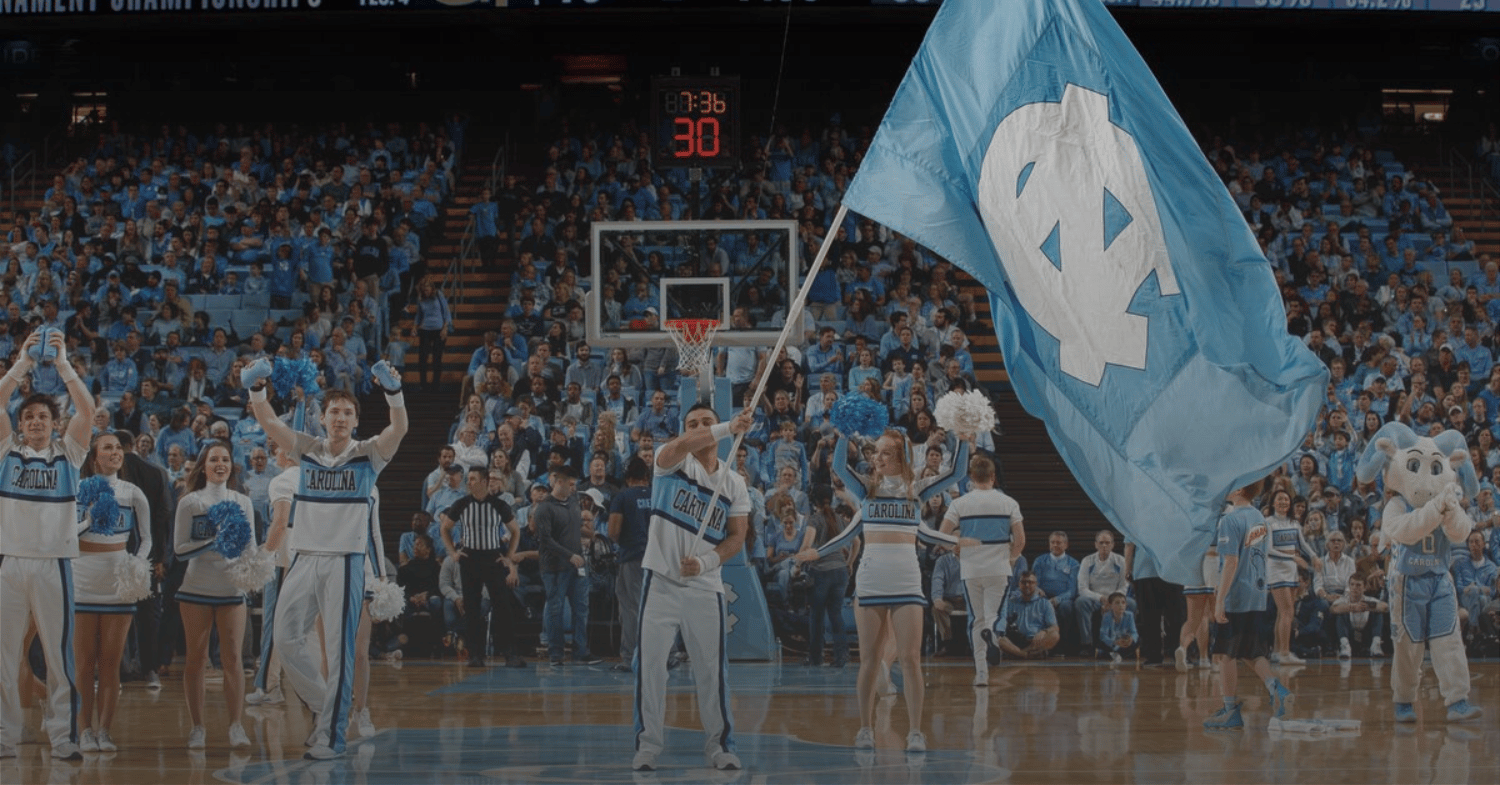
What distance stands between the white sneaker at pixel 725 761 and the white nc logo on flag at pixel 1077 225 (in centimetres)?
324

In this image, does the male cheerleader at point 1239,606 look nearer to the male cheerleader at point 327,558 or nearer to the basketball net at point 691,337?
the male cheerleader at point 327,558

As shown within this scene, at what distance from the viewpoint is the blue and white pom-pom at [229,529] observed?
1026 centimetres

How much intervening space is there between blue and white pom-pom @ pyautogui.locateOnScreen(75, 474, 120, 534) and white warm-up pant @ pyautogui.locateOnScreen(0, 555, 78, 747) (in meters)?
0.40

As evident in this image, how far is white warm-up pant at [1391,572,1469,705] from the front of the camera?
11.8 meters

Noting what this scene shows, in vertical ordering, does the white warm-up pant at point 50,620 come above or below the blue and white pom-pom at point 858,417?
below

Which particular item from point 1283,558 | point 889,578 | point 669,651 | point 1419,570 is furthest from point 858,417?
point 1283,558

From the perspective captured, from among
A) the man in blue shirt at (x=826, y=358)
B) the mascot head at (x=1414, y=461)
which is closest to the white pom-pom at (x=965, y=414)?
the mascot head at (x=1414, y=461)

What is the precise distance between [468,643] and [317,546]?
22.9 feet

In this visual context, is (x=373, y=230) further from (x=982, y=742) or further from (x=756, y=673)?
(x=982, y=742)

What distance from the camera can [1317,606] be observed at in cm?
1733

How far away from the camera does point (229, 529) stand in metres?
10.3

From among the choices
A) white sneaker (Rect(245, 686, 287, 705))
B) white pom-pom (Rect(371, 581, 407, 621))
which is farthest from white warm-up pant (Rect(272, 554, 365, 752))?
white sneaker (Rect(245, 686, 287, 705))

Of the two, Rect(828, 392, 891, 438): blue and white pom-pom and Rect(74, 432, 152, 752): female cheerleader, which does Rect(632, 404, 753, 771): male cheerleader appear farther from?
Rect(74, 432, 152, 752): female cheerleader

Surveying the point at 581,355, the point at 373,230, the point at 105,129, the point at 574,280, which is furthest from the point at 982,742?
the point at 105,129
